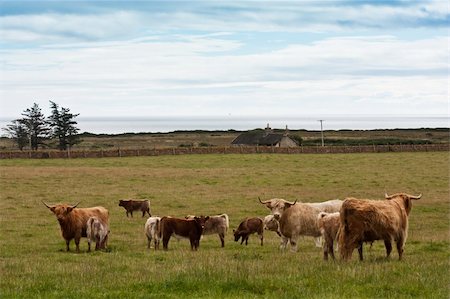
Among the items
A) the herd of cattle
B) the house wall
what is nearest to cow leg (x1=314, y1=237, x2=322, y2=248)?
the herd of cattle

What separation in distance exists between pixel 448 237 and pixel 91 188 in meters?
23.4

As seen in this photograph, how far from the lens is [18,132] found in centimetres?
10988

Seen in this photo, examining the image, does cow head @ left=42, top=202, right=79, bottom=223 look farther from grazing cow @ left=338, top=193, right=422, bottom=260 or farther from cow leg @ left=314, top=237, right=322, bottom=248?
grazing cow @ left=338, top=193, right=422, bottom=260

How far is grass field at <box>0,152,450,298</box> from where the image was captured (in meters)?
11.1

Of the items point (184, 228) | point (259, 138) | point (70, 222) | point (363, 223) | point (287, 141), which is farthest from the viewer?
point (259, 138)

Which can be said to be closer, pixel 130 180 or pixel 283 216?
pixel 283 216

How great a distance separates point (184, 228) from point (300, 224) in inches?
140

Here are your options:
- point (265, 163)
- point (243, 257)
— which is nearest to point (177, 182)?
point (265, 163)

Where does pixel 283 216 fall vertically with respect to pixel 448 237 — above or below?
above

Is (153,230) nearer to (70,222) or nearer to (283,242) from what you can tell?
(70,222)

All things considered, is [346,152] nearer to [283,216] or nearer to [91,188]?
[91,188]

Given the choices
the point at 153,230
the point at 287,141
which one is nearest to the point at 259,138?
the point at 287,141

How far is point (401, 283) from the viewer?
11.2 meters

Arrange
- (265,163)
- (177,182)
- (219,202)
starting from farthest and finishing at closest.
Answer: (265,163)
(177,182)
(219,202)
